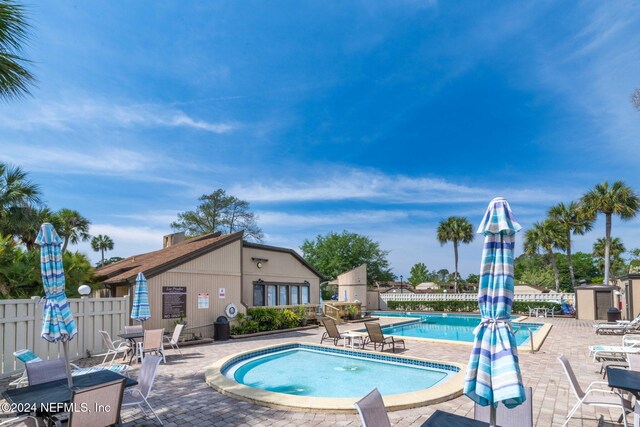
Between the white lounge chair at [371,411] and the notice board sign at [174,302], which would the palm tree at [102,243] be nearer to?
the notice board sign at [174,302]

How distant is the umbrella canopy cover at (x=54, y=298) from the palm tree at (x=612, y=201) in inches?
1192

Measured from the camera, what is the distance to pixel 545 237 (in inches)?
1292

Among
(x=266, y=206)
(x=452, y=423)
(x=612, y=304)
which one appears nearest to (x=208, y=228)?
(x=266, y=206)

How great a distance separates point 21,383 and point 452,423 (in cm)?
828

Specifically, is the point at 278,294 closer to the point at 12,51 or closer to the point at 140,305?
the point at 140,305

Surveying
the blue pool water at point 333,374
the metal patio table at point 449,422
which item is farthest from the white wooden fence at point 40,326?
the metal patio table at point 449,422

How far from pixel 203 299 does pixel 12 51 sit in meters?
11.1

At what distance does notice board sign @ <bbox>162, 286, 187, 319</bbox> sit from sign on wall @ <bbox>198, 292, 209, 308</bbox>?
0.63 m

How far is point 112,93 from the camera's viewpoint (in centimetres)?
1271

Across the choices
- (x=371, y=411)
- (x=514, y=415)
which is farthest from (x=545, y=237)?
(x=371, y=411)

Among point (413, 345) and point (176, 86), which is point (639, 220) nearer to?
point (413, 345)

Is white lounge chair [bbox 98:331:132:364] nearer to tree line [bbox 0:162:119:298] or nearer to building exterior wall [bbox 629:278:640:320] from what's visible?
tree line [bbox 0:162:119:298]

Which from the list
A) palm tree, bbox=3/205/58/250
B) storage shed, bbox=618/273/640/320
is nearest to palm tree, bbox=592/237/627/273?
→ storage shed, bbox=618/273/640/320

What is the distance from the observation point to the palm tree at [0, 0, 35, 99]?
199 inches
